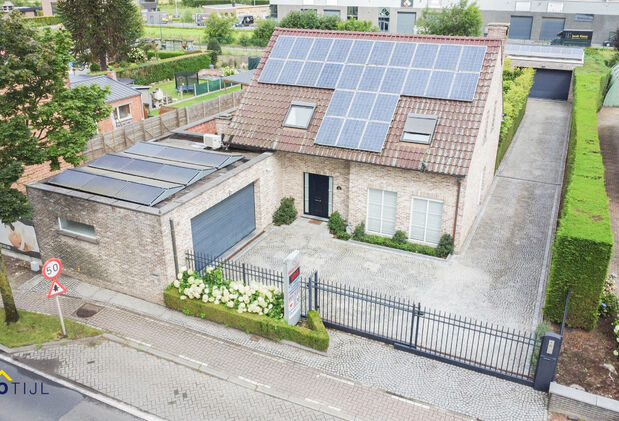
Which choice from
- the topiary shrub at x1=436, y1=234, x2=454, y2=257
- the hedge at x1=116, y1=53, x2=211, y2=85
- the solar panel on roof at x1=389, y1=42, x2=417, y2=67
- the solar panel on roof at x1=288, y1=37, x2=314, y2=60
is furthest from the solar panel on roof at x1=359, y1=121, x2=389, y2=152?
the hedge at x1=116, y1=53, x2=211, y2=85

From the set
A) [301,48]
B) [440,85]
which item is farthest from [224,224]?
[440,85]

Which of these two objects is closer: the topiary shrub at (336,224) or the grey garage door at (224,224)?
the grey garage door at (224,224)

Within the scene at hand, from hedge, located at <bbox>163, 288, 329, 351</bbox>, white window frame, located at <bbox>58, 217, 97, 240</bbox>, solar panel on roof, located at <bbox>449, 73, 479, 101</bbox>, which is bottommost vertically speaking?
hedge, located at <bbox>163, 288, 329, 351</bbox>

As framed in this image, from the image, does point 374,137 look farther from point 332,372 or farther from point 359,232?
point 332,372

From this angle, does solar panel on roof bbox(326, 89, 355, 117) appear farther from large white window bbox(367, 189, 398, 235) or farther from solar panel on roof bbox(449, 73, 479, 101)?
solar panel on roof bbox(449, 73, 479, 101)

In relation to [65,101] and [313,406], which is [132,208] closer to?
[65,101]

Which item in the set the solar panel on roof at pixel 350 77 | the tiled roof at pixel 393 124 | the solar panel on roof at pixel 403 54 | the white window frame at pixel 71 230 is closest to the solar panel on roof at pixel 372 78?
the solar panel on roof at pixel 350 77

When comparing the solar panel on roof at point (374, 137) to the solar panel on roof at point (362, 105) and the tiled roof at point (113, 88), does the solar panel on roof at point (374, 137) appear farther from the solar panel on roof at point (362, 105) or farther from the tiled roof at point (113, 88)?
the tiled roof at point (113, 88)
